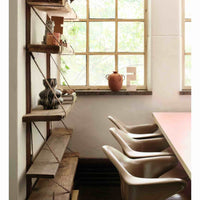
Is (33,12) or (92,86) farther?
(92,86)

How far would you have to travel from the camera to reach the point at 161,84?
4293 mm

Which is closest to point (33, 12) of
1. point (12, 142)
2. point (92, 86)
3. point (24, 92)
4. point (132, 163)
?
point (24, 92)

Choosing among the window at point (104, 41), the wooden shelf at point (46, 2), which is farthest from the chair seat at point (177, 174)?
the window at point (104, 41)

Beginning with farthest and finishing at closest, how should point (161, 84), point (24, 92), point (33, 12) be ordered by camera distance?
point (161, 84) → point (33, 12) → point (24, 92)

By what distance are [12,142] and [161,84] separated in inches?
97.1

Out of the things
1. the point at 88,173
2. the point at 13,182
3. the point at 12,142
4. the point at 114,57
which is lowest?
the point at 88,173

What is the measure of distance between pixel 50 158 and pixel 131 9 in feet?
8.32

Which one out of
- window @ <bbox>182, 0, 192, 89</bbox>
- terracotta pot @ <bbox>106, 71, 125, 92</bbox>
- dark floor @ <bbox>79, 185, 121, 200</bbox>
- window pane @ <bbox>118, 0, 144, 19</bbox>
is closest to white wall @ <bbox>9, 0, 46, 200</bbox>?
dark floor @ <bbox>79, 185, 121, 200</bbox>

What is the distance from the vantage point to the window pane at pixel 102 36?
14.7 feet

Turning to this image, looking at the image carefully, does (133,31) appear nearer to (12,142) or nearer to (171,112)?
(171,112)

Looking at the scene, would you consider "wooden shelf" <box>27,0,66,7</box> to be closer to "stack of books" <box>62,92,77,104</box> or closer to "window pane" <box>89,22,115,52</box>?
"stack of books" <box>62,92,77,104</box>

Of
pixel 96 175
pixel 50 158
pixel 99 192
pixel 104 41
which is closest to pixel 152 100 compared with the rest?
pixel 104 41

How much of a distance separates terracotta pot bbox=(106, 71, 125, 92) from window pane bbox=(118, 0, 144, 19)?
86cm

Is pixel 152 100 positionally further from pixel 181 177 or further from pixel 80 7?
pixel 181 177
